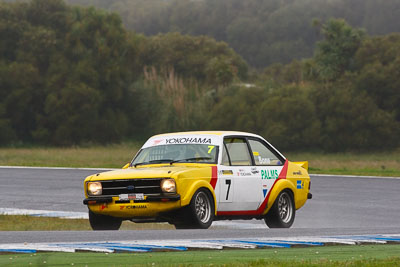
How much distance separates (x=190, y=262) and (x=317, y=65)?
5343cm

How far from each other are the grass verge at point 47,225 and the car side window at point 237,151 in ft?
9.32

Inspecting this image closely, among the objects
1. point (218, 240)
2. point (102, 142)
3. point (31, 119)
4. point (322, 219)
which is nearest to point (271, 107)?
point (102, 142)

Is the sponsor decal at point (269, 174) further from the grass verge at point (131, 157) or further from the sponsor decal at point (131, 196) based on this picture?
the grass verge at point (131, 157)

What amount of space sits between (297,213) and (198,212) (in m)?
6.23

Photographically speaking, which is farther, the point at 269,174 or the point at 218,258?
the point at 269,174

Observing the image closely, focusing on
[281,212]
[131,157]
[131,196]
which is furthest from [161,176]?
[131,157]

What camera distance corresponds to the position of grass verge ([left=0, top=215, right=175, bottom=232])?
48.8 feet

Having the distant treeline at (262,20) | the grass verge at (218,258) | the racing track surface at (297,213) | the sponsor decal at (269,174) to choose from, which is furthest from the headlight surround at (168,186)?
the distant treeline at (262,20)

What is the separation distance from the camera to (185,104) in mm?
53125

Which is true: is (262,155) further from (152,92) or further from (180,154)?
(152,92)

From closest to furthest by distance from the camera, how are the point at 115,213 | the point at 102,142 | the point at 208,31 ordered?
the point at 115,213 < the point at 102,142 < the point at 208,31

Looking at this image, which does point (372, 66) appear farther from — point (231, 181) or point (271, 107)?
point (231, 181)

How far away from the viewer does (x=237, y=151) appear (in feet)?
44.6

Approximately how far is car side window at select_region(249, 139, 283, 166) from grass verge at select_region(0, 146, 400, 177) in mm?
16624
